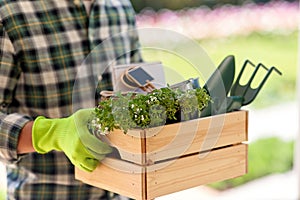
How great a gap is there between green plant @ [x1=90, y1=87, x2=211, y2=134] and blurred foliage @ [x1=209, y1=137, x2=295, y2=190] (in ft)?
6.42

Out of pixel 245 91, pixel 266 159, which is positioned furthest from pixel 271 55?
pixel 245 91

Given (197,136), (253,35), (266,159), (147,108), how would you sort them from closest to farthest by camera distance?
(147,108) → (197,136) → (253,35) → (266,159)

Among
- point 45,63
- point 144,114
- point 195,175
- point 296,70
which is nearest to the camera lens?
point 144,114

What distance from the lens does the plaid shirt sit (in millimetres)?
1343

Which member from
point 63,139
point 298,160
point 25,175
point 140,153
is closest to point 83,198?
point 25,175

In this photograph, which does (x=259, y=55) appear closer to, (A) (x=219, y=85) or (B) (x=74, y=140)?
(A) (x=219, y=85)

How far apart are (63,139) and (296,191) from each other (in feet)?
6.52

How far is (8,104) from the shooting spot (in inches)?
53.7

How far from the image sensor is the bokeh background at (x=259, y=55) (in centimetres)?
238

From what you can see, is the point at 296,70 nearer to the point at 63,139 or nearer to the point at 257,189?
the point at 257,189

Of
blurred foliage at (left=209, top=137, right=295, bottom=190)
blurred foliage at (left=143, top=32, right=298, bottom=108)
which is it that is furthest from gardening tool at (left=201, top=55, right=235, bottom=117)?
blurred foliage at (left=209, top=137, right=295, bottom=190)

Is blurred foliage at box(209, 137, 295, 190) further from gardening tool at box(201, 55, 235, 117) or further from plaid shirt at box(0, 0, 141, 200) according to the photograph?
gardening tool at box(201, 55, 235, 117)

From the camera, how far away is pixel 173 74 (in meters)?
1.17

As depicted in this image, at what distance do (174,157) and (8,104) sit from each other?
471 millimetres
